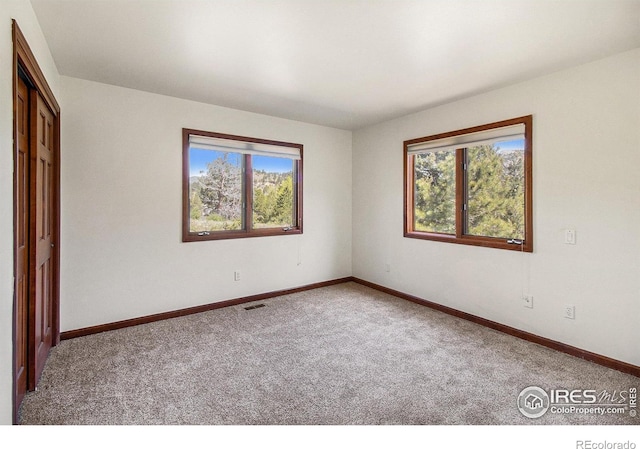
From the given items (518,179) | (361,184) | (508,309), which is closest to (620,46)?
(518,179)

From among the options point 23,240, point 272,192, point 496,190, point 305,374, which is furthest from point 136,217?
point 496,190

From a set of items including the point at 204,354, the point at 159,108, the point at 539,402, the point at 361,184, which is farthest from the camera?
the point at 361,184

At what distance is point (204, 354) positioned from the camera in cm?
283

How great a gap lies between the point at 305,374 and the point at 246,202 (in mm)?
2459

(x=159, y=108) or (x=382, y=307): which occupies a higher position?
(x=159, y=108)

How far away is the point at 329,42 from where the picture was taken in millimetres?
2412

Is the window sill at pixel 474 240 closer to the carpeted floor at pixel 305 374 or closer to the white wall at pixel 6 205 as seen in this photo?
the carpeted floor at pixel 305 374

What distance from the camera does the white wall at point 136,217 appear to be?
318 centimetres

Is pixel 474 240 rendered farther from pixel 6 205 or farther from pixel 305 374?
pixel 6 205

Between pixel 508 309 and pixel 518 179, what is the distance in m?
1.29

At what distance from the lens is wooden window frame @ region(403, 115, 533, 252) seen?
3.12m

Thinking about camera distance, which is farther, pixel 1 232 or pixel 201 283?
pixel 201 283

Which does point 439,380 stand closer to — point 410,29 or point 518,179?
point 518,179

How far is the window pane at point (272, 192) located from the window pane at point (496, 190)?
7.67 feet
